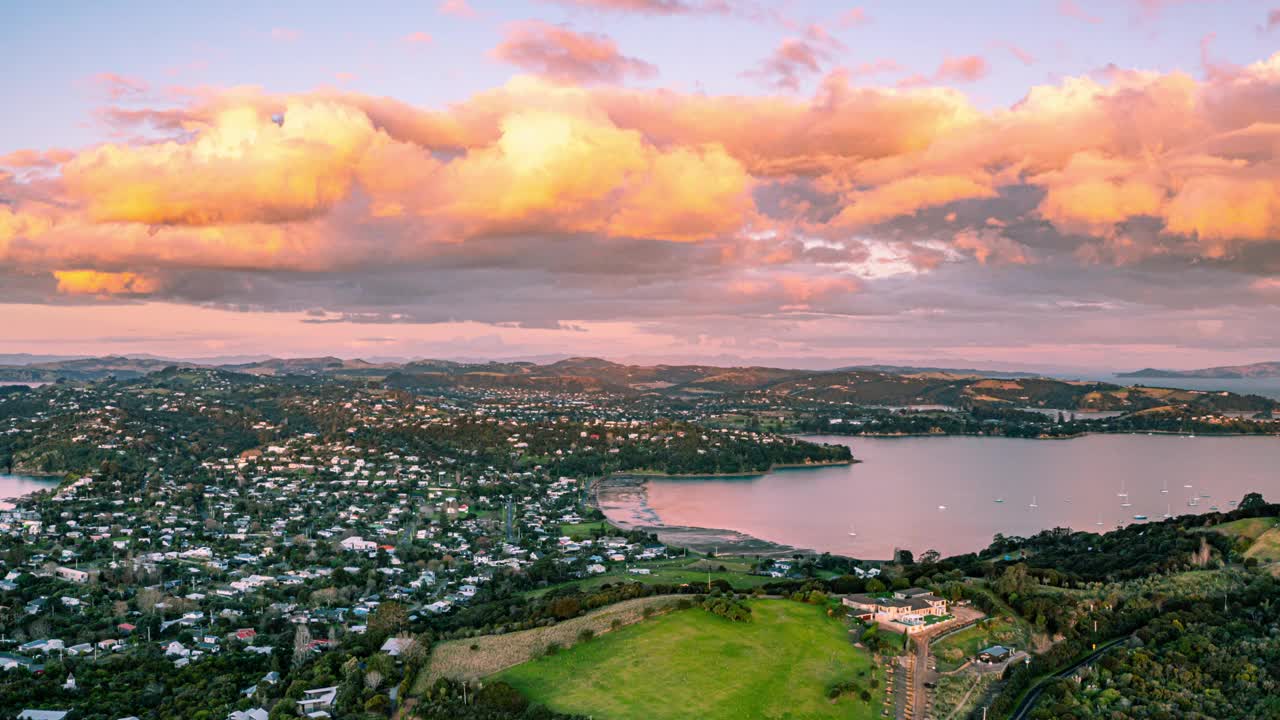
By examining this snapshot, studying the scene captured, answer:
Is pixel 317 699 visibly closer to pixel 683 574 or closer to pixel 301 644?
pixel 301 644

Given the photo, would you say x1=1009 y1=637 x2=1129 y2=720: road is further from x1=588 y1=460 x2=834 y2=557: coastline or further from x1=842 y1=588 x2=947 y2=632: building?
x1=588 y1=460 x2=834 y2=557: coastline

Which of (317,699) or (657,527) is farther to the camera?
(657,527)

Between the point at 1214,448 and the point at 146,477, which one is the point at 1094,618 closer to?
the point at 146,477

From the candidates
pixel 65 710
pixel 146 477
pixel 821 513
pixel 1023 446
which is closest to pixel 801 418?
pixel 1023 446

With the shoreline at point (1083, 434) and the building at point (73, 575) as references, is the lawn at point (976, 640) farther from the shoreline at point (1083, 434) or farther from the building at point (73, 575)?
the shoreline at point (1083, 434)

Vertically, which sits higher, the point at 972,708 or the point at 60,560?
the point at 972,708

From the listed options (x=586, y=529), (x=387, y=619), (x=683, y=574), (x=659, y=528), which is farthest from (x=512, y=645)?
(x=659, y=528)
